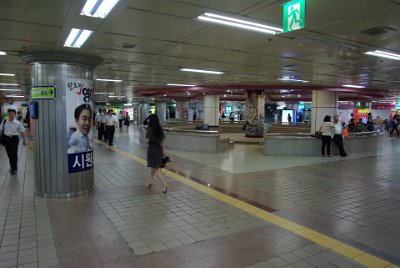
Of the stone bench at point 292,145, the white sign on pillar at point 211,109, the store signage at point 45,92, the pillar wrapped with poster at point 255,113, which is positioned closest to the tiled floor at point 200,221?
the store signage at point 45,92

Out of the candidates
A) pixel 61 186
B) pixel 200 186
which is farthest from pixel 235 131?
pixel 61 186

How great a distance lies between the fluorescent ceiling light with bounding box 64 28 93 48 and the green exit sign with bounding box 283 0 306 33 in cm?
307

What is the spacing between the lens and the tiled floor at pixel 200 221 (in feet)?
11.9

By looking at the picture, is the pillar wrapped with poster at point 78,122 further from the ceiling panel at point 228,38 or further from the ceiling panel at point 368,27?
the ceiling panel at point 368,27

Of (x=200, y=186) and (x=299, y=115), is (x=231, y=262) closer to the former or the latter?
(x=200, y=186)

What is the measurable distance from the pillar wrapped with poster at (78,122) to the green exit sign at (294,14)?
159 inches

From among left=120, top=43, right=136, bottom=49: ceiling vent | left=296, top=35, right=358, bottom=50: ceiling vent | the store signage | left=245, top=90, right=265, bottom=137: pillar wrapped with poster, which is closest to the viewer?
left=296, top=35, right=358, bottom=50: ceiling vent

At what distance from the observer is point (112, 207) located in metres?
5.38

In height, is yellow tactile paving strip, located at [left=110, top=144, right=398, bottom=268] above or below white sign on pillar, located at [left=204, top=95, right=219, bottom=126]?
below

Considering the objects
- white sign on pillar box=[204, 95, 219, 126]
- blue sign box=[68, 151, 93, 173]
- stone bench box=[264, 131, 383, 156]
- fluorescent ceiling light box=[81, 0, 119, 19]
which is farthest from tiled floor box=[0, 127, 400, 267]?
white sign on pillar box=[204, 95, 219, 126]

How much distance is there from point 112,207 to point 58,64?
9.49ft

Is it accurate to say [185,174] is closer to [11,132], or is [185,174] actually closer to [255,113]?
[11,132]

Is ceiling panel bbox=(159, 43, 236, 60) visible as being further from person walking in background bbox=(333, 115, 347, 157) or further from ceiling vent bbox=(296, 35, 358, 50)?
person walking in background bbox=(333, 115, 347, 157)

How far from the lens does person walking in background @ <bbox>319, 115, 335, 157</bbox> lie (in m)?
10.9
